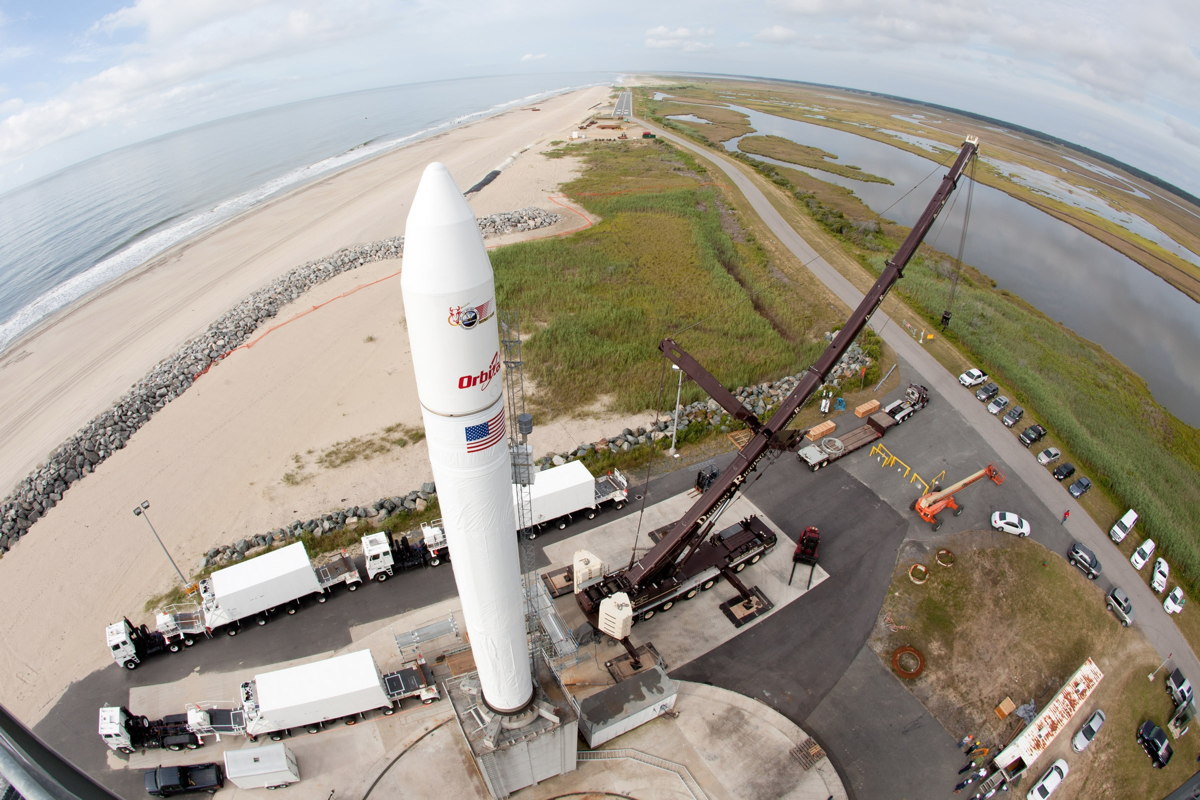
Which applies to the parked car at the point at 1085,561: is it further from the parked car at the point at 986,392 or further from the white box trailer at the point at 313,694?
the white box trailer at the point at 313,694

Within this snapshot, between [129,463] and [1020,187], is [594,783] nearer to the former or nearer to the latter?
[129,463]

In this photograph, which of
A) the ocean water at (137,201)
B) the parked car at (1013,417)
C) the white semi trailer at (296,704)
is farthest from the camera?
the ocean water at (137,201)

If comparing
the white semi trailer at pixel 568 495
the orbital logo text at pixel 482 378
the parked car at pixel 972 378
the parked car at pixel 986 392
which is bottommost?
the parked car at pixel 986 392

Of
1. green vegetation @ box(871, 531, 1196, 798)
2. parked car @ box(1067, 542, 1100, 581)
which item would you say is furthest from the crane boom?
parked car @ box(1067, 542, 1100, 581)

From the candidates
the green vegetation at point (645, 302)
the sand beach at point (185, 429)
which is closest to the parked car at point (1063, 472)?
the green vegetation at point (645, 302)

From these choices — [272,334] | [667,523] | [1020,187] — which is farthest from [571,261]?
[1020,187]

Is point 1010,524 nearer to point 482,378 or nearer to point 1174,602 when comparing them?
point 1174,602

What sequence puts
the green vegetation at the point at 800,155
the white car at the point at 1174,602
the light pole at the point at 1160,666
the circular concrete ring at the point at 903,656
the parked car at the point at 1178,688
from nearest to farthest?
the parked car at the point at 1178,688, the circular concrete ring at the point at 903,656, the light pole at the point at 1160,666, the white car at the point at 1174,602, the green vegetation at the point at 800,155
